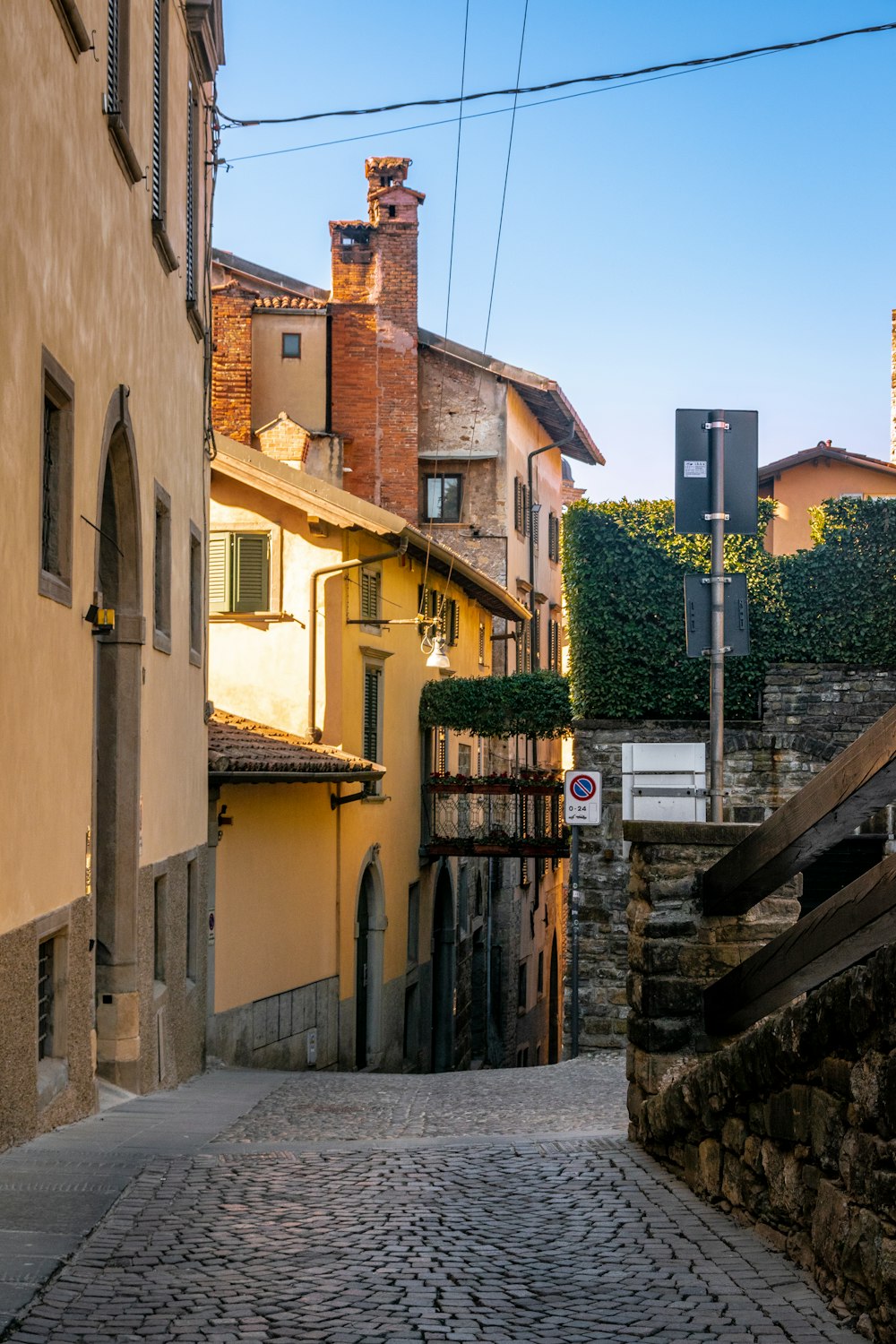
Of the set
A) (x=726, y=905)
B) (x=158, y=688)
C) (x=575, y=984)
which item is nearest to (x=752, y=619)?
(x=575, y=984)

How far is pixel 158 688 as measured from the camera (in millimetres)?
12906

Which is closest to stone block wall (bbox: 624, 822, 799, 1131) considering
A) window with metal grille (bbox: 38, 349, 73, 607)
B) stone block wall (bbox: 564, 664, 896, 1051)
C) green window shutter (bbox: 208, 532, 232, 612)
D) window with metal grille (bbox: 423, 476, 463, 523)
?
window with metal grille (bbox: 38, 349, 73, 607)

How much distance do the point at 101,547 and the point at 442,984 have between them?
19478mm

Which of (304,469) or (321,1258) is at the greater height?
(304,469)

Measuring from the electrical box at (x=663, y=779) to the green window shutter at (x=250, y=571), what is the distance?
21.2 ft

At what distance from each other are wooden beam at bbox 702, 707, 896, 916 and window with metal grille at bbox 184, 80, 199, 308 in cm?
905

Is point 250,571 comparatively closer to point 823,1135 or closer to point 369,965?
point 369,965

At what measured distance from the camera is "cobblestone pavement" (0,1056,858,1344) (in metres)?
4.75

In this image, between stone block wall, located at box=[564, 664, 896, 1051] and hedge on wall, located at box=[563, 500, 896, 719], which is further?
hedge on wall, located at box=[563, 500, 896, 719]

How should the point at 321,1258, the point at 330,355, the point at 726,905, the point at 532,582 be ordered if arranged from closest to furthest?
the point at 321,1258 → the point at 726,905 → the point at 330,355 → the point at 532,582

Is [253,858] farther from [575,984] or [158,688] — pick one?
[158,688]

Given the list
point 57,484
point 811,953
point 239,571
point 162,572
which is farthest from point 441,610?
point 811,953

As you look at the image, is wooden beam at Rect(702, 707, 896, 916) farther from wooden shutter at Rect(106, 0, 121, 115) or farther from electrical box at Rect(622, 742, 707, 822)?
electrical box at Rect(622, 742, 707, 822)

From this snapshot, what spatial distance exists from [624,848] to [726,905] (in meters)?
10.6
